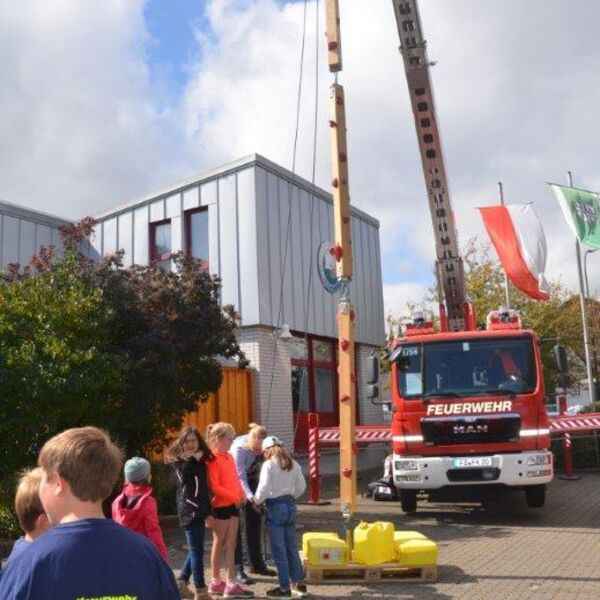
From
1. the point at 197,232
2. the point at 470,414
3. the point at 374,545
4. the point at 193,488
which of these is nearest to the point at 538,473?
the point at 470,414

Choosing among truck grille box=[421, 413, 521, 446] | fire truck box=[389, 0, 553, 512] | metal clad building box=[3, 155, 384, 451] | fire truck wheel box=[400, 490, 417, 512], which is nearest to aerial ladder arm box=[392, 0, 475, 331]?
fire truck box=[389, 0, 553, 512]

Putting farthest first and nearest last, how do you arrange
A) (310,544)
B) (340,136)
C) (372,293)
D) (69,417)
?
(372,293), (69,417), (340,136), (310,544)

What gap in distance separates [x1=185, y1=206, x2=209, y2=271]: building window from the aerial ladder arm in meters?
6.19

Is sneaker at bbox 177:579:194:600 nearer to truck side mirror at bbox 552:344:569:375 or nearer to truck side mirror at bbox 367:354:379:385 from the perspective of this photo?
truck side mirror at bbox 367:354:379:385

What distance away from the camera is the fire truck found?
1178 cm

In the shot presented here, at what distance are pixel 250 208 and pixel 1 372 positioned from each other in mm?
8996

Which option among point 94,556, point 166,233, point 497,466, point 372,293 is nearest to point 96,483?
point 94,556

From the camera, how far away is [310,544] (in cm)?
828

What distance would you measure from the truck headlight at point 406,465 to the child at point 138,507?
254 inches

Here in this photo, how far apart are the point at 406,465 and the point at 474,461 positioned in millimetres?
1014

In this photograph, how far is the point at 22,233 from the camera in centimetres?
1927

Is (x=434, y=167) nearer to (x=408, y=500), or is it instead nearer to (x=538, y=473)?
(x=538, y=473)

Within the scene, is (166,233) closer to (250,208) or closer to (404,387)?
(250,208)

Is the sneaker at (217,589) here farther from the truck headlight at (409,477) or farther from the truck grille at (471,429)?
the truck grille at (471,429)
